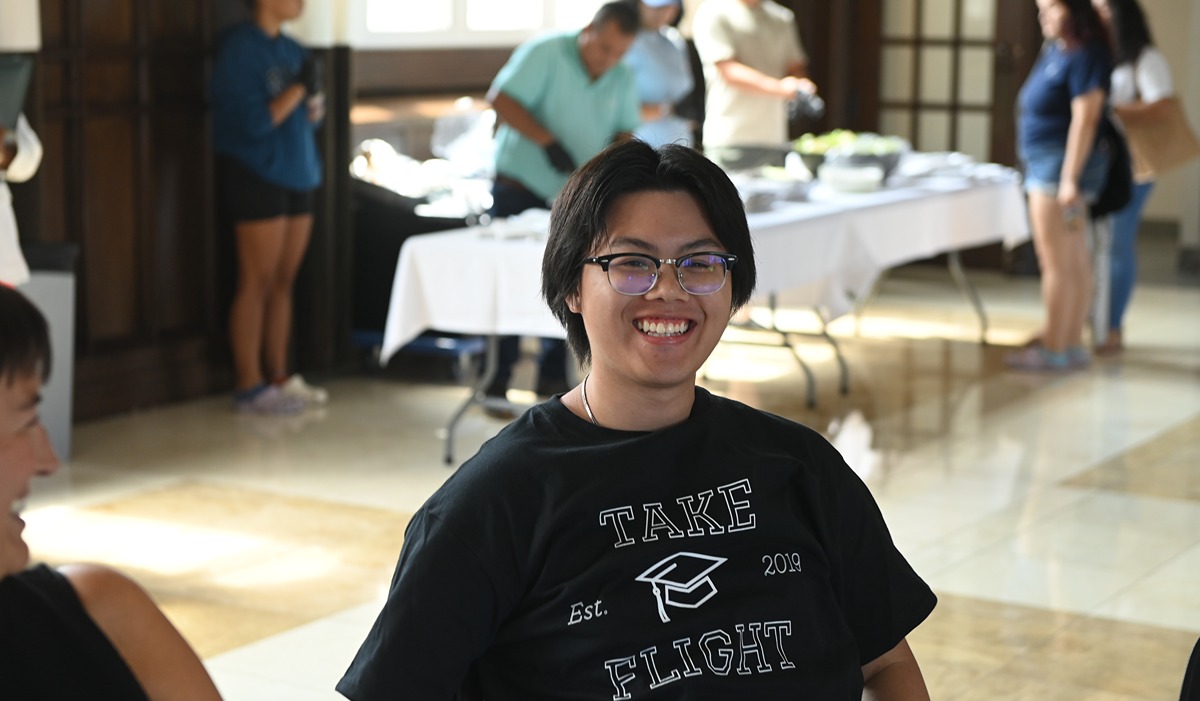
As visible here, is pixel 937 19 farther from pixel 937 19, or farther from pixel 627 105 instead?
pixel 627 105

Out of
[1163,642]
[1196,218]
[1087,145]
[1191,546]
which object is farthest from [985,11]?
[1163,642]

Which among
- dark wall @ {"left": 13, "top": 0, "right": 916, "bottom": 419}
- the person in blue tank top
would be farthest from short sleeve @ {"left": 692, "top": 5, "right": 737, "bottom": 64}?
the person in blue tank top

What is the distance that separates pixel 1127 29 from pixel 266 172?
3551 mm

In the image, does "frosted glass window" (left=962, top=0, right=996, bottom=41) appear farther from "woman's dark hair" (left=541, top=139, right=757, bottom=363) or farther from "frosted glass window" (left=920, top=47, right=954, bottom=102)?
"woman's dark hair" (left=541, top=139, right=757, bottom=363)

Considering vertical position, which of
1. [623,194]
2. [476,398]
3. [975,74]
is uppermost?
[623,194]

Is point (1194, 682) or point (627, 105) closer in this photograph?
point (1194, 682)

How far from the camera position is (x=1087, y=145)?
21.2ft

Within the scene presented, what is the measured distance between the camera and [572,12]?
8539 mm

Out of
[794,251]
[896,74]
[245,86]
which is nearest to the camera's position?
[794,251]

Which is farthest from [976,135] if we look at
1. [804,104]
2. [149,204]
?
[149,204]

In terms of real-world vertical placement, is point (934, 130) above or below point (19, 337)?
below

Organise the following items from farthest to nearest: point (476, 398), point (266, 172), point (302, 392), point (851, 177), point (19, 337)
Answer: point (851, 177) → point (302, 392) → point (266, 172) → point (476, 398) → point (19, 337)

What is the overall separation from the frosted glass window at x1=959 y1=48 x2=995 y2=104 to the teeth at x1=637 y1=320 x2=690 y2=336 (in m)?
8.37

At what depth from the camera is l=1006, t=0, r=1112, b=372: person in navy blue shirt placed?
6.40 metres
